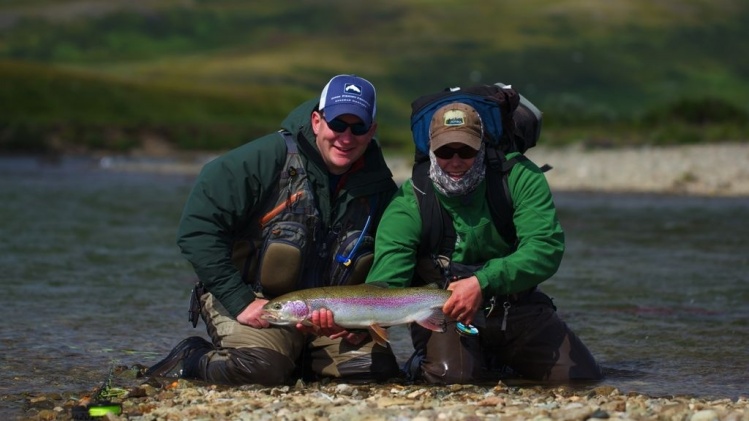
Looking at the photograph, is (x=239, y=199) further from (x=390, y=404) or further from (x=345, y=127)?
(x=390, y=404)

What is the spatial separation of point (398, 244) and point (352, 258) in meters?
0.35

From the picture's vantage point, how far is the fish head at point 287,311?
681 cm

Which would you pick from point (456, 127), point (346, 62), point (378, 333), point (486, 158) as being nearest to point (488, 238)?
point (486, 158)

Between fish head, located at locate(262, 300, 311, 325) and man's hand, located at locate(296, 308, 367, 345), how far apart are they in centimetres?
5

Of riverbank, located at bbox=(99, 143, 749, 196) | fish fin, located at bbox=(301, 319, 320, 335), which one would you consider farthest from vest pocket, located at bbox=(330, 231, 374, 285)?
riverbank, located at bbox=(99, 143, 749, 196)

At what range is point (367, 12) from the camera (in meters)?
149

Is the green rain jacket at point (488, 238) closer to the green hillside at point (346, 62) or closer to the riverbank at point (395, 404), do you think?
the riverbank at point (395, 404)

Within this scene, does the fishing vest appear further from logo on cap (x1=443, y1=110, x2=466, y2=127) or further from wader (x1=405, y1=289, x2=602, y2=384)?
logo on cap (x1=443, y1=110, x2=466, y2=127)

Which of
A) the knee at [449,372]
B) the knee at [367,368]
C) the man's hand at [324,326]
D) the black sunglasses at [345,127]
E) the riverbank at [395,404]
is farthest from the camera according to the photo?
the knee at [367,368]

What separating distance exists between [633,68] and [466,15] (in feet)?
109

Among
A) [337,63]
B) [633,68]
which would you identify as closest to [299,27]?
[337,63]

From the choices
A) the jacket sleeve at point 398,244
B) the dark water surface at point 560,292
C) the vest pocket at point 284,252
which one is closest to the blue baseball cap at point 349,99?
the jacket sleeve at point 398,244

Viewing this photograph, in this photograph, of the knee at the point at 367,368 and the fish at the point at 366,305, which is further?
the knee at the point at 367,368

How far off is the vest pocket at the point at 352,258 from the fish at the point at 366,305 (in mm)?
466
